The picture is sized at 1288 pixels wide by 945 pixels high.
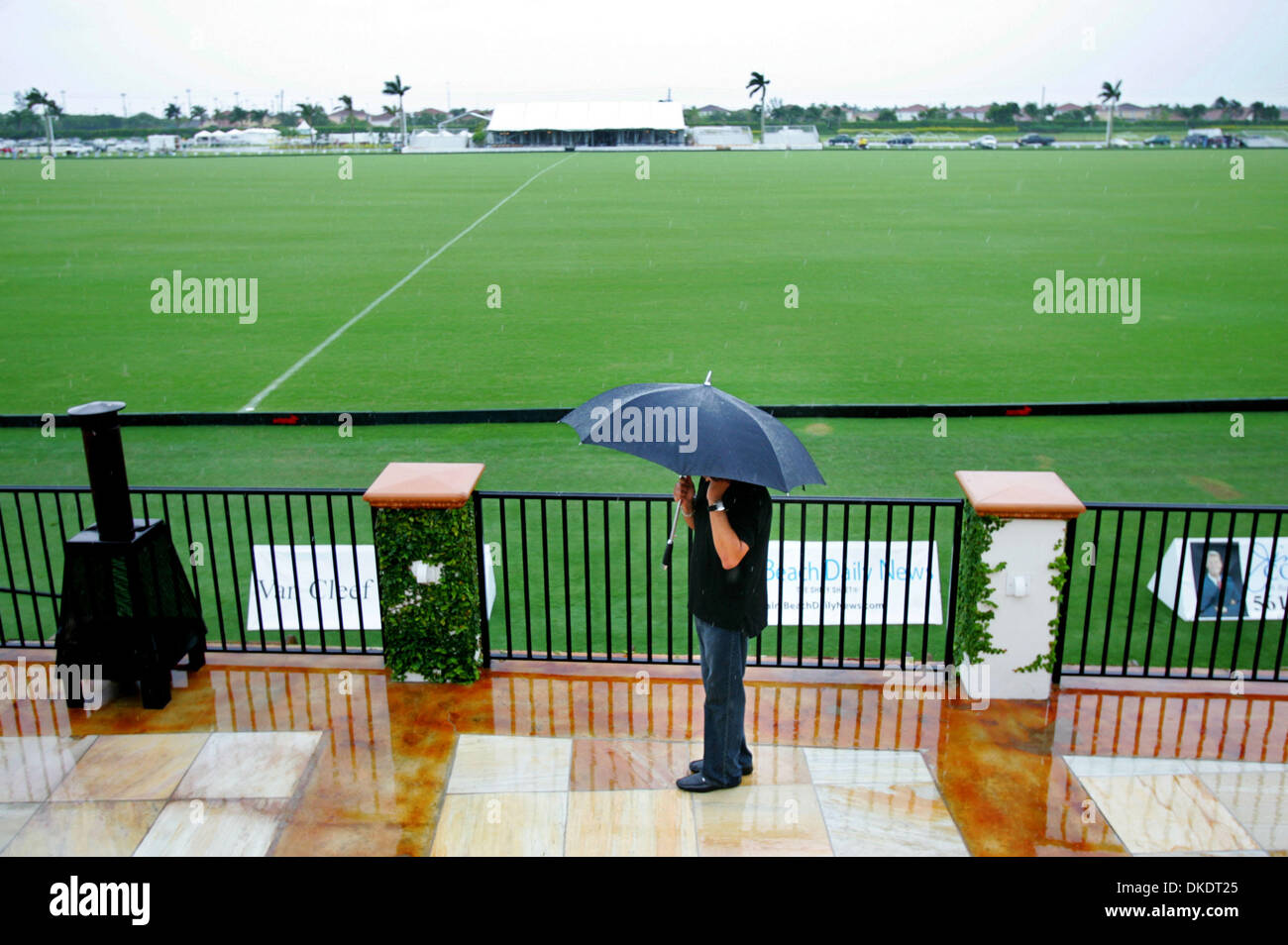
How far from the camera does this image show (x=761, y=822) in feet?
15.1

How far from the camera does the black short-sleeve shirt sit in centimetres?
423

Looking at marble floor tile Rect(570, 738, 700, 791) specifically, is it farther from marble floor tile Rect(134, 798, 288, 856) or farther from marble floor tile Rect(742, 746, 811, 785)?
marble floor tile Rect(134, 798, 288, 856)

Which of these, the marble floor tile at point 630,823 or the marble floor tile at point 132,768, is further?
the marble floor tile at point 132,768

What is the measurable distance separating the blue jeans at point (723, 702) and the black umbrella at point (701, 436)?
86 centimetres

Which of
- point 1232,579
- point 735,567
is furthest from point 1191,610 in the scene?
point 735,567

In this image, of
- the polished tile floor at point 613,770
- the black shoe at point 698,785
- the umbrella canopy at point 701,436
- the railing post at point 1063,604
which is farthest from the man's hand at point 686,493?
the railing post at point 1063,604

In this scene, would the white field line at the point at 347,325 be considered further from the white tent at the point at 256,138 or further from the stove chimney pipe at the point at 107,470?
the white tent at the point at 256,138

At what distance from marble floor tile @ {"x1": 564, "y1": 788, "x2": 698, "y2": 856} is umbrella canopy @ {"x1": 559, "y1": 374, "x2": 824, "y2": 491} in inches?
68.2

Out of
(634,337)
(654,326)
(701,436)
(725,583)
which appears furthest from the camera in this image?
(654,326)

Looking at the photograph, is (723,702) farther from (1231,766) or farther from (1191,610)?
(1191,610)

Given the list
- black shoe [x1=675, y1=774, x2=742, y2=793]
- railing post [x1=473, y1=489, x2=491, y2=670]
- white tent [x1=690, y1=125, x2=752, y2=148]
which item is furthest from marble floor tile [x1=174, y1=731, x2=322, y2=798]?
white tent [x1=690, y1=125, x2=752, y2=148]

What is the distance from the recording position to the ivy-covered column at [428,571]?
18.1ft

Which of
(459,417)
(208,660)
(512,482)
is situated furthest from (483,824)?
(459,417)

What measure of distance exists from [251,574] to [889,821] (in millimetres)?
4932
